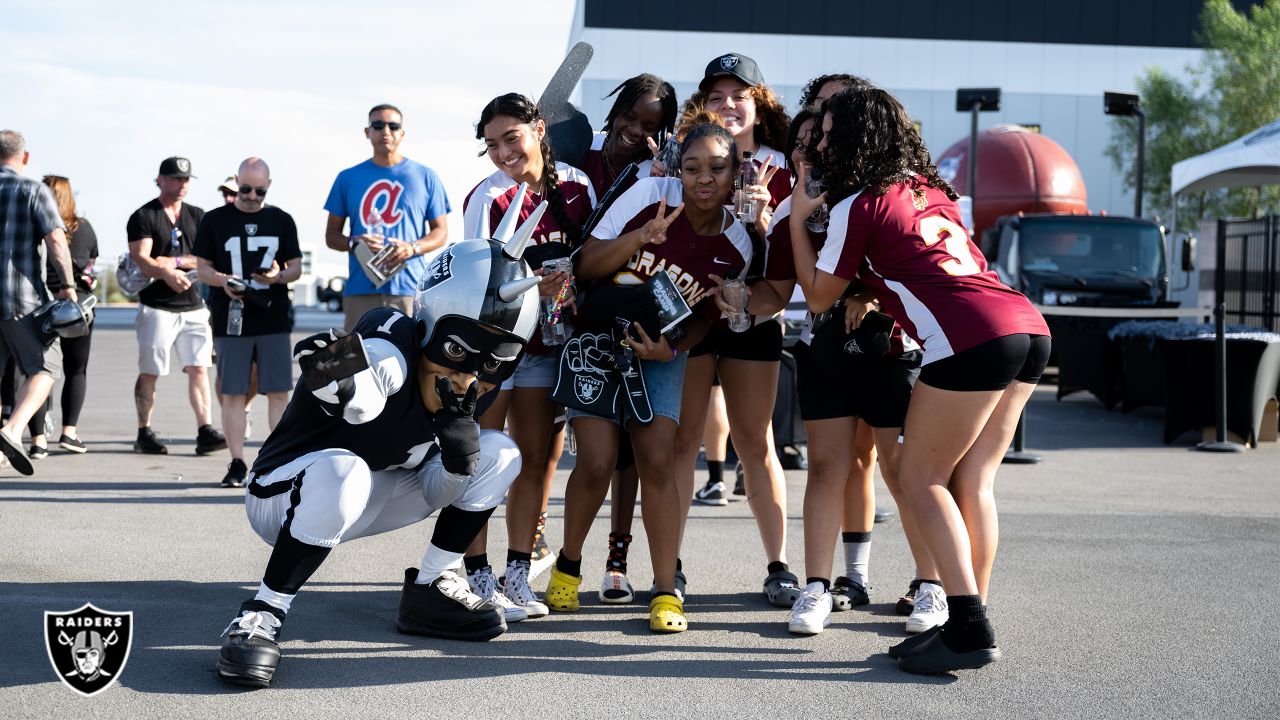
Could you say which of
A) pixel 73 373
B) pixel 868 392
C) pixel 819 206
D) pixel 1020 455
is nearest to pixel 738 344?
pixel 868 392

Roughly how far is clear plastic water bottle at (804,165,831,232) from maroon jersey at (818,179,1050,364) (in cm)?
18

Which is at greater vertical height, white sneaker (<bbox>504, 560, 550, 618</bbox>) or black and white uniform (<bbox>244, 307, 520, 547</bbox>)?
black and white uniform (<bbox>244, 307, 520, 547</bbox>)

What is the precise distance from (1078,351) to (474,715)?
37.4 ft

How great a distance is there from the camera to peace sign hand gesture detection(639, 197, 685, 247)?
451 cm

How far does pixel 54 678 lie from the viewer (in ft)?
12.4

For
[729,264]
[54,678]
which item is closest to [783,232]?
[729,264]

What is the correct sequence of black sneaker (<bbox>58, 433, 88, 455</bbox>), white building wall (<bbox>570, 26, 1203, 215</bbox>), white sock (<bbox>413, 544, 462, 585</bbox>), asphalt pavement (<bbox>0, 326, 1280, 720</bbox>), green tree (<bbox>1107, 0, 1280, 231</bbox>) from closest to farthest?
asphalt pavement (<bbox>0, 326, 1280, 720</bbox>) → white sock (<bbox>413, 544, 462, 585</bbox>) → black sneaker (<bbox>58, 433, 88, 455</bbox>) → green tree (<bbox>1107, 0, 1280, 231</bbox>) → white building wall (<bbox>570, 26, 1203, 215</bbox>)

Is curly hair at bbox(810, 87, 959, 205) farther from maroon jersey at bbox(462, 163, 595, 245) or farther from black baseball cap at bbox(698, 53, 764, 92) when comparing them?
maroon jersey at bbox(462, 163, 595, 245)

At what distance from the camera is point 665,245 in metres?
4.70

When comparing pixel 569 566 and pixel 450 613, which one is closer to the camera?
pixel 450 613

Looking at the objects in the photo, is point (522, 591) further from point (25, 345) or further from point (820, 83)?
point (25, 345)

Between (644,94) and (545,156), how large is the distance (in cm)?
60

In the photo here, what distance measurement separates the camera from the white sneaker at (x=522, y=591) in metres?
4.77

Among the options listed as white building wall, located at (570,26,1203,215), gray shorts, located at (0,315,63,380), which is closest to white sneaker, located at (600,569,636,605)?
gray shorts, located at (0,315,63,380)
